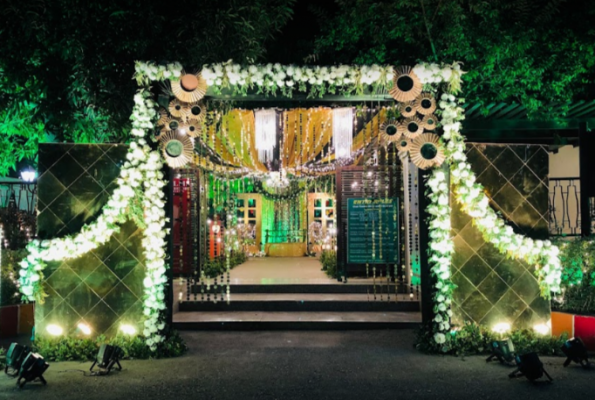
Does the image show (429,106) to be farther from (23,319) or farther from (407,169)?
(23,319)

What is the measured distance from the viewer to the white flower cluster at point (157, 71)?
593 cm

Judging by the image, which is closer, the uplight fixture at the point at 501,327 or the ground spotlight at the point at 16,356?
the ground spotlight at the point at 16,356

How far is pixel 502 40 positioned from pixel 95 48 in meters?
7.74

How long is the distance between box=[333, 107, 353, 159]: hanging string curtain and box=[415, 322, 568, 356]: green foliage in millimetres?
5087

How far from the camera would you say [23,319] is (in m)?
7.30

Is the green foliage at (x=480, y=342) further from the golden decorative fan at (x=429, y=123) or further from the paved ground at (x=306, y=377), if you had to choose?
the golden decorative fan at (x=429, y=123)

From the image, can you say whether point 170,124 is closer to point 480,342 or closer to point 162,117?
point 162,117

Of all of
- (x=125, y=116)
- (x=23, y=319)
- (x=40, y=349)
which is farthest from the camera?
(x=125, y=116)

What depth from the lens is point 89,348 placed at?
19.6ft

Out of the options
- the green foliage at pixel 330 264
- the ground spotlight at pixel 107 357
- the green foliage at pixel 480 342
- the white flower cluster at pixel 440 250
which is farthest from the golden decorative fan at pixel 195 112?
the green foliage at pixel 330 264

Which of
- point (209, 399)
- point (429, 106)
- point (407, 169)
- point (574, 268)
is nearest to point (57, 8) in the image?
point (429, 106)

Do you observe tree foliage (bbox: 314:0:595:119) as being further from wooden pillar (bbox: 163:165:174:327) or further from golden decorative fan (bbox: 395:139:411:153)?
wooden pillar (bbox: 163:165:174:327)

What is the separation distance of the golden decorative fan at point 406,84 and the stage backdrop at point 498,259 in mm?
1228

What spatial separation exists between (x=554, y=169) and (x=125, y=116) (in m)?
11.5
